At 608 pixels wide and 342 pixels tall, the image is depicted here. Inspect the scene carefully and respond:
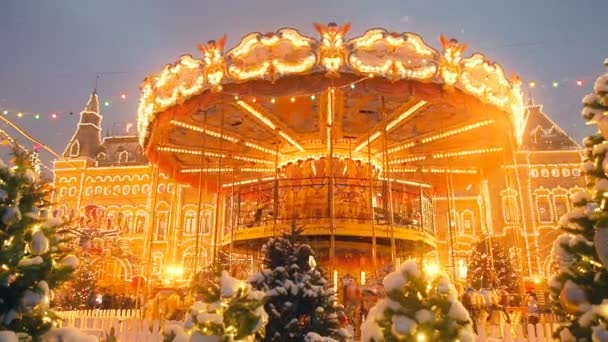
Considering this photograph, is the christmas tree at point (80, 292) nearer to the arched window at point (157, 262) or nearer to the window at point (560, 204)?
the arched window at point (157, 262)

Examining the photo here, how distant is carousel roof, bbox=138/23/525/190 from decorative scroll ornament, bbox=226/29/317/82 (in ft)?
0.06

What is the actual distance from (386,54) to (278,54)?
6.81 feet

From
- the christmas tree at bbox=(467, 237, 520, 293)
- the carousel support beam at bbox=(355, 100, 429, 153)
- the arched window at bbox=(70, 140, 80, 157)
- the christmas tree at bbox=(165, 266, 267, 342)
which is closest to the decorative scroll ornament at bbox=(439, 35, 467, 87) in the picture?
the carousel support beam at bbox=(355, 100, 429, 153)

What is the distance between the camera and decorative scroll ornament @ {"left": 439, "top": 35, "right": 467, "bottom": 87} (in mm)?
9711

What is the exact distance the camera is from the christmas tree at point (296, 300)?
16.9 ft

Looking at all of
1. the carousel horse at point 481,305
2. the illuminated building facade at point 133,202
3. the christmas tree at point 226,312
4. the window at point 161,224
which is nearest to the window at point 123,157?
the illuminated building facade at point 133,202

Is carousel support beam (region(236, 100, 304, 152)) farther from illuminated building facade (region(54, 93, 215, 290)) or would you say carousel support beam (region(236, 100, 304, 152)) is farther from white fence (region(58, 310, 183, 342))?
illuminated building facade (region(54, 93, 215, 290))

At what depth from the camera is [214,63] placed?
33.0 feet

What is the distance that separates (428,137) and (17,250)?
40.3 ft

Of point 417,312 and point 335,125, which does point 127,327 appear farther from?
point 335,125

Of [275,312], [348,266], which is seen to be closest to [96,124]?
[348,266]

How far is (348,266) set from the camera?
46.2 feet

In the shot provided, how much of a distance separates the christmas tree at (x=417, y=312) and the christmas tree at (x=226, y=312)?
96 cm

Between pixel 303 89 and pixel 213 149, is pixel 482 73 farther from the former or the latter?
pixel 213 149
